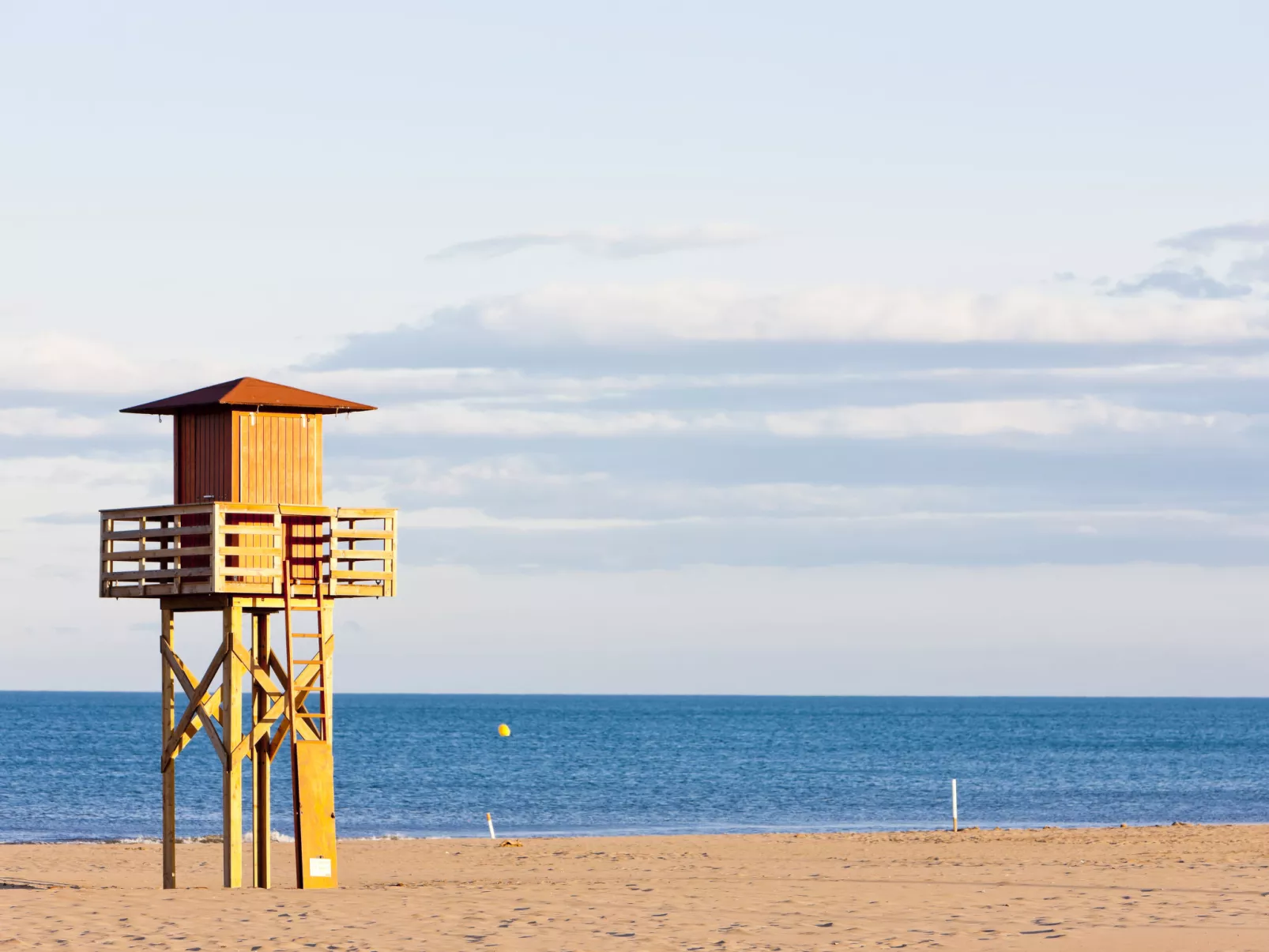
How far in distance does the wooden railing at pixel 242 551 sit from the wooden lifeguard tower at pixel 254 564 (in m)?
0.02

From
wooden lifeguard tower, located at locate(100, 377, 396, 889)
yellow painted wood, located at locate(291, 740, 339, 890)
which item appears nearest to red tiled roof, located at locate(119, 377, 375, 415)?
wooden lifeguard tower, located at locate(100, 377, 396, 889)

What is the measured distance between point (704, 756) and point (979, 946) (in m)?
73.3

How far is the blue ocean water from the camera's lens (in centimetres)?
4712

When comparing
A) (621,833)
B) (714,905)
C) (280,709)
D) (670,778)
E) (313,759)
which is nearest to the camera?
(714,905)

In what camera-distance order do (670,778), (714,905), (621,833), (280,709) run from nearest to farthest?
(714,905) → (280,709) → (621,833) → (670,778)

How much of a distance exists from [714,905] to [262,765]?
21.9ft

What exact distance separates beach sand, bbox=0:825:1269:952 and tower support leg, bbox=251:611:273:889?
1116 millimetres

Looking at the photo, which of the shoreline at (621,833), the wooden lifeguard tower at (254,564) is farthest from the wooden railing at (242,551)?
the shoreline at (621,833)

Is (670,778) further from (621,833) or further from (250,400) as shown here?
(250,400)

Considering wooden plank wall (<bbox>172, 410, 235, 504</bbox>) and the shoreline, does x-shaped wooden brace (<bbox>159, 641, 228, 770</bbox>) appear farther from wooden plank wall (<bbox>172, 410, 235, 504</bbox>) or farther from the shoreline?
the shoreline

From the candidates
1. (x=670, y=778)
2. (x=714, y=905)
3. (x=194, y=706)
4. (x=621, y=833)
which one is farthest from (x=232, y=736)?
(x=670, y=778)

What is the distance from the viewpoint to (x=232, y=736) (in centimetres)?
2103

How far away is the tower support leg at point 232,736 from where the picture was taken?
2086cm

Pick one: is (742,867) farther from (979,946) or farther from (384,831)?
(384,831)
